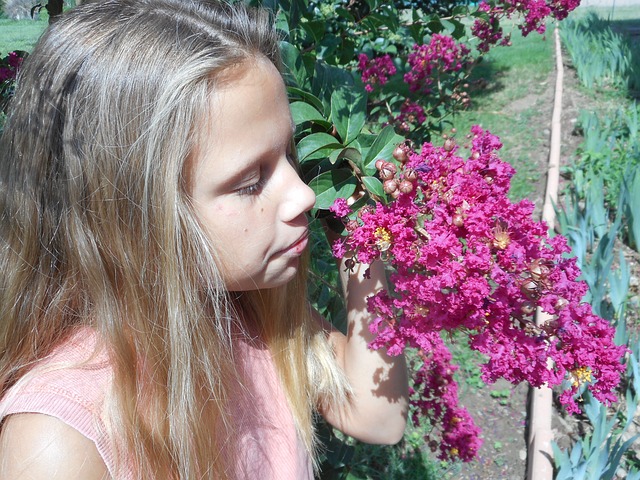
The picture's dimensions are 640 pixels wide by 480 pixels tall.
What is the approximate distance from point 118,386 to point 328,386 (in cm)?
46

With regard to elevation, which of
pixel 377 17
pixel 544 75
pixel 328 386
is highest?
pixel 377 17

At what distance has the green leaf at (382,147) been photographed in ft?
3.09

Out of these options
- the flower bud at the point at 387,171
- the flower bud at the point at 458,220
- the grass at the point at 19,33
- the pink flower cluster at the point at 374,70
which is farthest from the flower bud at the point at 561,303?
the pink flower cluster at the point at 374,70

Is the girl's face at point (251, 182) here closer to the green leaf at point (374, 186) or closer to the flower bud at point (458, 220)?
the green leaf at point (374, 186)

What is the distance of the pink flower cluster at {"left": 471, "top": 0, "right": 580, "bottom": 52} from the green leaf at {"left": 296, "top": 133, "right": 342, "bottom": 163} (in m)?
1.48

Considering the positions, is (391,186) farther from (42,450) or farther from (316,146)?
(42,450)

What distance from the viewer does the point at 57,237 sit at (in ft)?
2.74

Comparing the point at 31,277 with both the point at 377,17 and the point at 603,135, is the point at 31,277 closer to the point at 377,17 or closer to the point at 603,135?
the point at 377,17

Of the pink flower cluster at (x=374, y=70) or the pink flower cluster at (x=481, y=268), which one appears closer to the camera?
the pink flower cluster at (x=481, y=268)

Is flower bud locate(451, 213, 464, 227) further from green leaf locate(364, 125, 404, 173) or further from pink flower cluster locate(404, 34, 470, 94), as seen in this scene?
pink flower cluster locate(404, 34, 470, 94)

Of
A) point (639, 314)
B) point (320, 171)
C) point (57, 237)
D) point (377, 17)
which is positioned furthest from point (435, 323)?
point (639, 314)

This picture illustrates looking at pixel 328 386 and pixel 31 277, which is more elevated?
pixel 31 277

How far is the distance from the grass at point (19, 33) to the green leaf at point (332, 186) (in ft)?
2.78

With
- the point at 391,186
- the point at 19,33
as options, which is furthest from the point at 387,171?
the point at 19,33
